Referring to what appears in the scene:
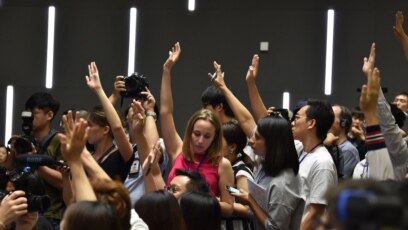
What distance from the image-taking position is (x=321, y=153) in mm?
3932

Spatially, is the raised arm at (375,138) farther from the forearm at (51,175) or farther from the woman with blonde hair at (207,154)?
the forearm at (51,175)

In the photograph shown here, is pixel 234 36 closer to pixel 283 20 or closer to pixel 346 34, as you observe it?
pixel 283 20

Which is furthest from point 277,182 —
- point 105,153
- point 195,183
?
point 105,153

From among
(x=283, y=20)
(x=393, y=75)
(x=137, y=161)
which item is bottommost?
(x=137, y=161)

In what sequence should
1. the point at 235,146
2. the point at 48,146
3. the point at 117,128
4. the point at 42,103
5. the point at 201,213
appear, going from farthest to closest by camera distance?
1. the point at 42,103
2. the point at 48,146
3. the point at 235,146
4. the point at 117,128
5. the point at 201,213

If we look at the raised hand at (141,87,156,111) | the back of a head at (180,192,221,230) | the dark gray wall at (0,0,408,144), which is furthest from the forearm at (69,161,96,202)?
the dark gray wall at (0,0,408,144)

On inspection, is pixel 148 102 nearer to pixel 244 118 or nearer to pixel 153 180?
pixel 244 118

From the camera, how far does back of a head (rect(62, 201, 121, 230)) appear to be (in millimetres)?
2242

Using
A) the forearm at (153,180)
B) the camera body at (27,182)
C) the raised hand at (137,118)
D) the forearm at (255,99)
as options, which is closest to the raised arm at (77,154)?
the camera body at (27,182)

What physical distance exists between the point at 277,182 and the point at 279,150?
0.16 meters

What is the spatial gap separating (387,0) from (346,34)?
585 mm

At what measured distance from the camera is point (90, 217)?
2246mm

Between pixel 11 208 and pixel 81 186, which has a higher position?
pixel 81 186

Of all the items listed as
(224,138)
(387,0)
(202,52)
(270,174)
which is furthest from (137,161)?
(387,0)
